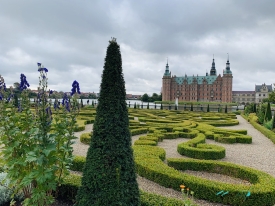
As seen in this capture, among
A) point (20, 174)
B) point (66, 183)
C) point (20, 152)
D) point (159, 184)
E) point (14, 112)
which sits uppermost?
point (14, 112)

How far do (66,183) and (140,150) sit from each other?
10.1 ft

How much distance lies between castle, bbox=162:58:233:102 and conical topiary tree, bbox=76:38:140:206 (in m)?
90.8

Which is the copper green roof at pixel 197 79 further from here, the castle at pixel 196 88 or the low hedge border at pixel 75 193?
the low hedge border at pixel 75 193

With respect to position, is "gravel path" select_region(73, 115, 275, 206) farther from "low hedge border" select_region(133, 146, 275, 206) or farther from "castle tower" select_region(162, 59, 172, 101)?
"castle tower" select_region(162, 59, 172, 101)

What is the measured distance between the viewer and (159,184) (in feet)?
17.1

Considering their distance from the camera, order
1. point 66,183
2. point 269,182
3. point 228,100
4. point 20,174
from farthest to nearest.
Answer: point 228,100
point 269,182
point 66,183
point 20,174

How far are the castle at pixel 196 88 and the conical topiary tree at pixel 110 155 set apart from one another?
90.8 m

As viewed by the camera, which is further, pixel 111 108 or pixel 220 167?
pixel 220 167

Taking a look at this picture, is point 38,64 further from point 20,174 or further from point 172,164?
point 172,164

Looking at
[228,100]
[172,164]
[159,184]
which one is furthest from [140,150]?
[228,100]

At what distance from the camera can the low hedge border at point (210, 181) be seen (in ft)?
14.1

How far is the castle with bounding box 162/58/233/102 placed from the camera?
89438 millimetres

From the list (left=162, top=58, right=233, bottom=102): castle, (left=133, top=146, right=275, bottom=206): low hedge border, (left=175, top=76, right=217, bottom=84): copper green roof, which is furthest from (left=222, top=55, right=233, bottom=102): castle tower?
(left=133, top=146, right=275, bottom=206): low hedge border

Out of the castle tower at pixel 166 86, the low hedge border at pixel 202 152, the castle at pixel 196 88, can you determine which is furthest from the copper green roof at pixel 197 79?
the low hedge border at pixel 202 152
